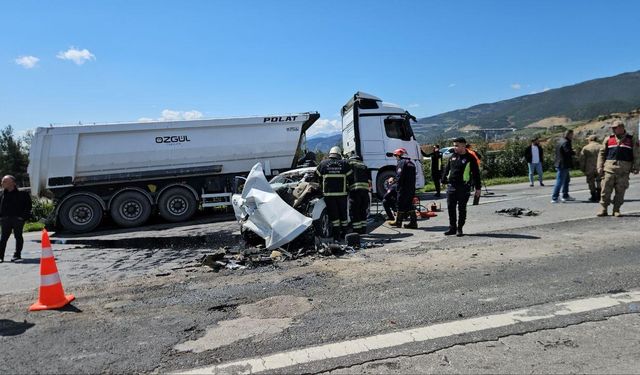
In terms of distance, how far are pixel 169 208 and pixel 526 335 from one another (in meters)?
10.7

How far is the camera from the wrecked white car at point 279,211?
662 centimetres

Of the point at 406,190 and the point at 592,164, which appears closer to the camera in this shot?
the point at 406,190

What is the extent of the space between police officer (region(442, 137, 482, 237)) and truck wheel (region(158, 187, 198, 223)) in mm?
7803

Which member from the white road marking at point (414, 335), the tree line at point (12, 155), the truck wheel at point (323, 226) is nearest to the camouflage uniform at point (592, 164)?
the truck wheel at point (323, 226)

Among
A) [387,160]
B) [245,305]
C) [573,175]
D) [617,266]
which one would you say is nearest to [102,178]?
[387,160]

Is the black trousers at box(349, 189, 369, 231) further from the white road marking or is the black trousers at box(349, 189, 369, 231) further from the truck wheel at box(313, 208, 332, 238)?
the white road marking

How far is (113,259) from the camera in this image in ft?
25.2

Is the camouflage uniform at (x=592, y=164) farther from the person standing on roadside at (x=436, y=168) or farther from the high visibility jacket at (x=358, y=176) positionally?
the high visibility jacket at (x=358, y=176)

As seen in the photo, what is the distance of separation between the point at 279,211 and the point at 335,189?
1158 mm

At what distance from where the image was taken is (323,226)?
7.53 m

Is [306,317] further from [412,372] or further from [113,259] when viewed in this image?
[113,259]

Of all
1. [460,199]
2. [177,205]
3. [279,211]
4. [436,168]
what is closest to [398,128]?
[436,168]

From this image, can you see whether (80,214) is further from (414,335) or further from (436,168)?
(414,335)

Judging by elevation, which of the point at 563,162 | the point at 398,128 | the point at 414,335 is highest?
the point at 398,128
